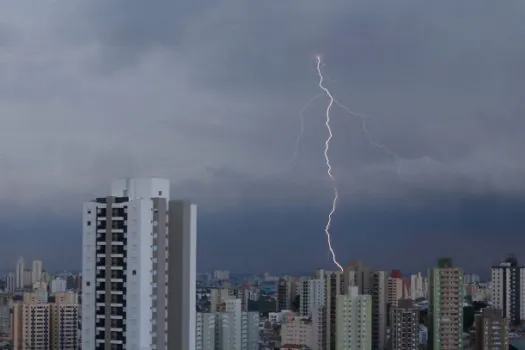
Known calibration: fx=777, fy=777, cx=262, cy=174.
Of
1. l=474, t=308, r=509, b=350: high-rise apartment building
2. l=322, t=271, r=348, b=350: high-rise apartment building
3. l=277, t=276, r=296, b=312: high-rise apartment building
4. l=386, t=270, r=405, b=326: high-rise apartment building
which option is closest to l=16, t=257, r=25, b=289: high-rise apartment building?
l=277, t=276, r=296, b=312: high-rise apartment building

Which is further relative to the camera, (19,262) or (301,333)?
(301,333)

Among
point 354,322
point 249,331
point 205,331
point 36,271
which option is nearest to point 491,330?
point 354,322

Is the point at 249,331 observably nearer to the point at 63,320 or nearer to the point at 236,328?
the point at 236,328

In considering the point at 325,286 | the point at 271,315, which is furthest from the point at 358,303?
the point at 271,315

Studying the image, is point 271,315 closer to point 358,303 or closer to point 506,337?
point 358,303

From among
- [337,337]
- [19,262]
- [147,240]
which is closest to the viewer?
[147,240]

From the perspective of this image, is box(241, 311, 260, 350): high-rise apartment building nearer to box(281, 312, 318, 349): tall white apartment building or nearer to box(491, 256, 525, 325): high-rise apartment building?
box(281, 312, 318, 349): tall white apartment building
